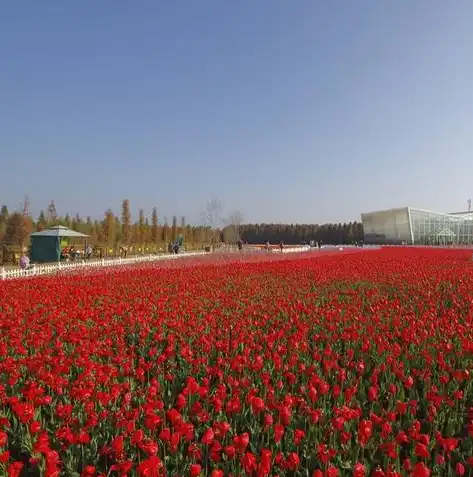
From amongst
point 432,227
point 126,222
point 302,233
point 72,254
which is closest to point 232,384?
point 72,254

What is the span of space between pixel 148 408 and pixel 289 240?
113 m

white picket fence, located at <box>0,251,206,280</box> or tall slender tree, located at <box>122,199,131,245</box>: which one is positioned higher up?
tall slender tree, located at <box>122,199,131,245</box>

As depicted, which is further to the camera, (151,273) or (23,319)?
(151,273)

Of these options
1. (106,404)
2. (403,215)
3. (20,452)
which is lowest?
(20,452)

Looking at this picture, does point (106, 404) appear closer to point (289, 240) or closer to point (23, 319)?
point (23, 319)

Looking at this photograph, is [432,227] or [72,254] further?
[432,227]


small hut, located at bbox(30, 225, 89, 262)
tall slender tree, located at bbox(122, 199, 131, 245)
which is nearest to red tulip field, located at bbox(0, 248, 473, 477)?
small hut, located at bbox(30, 225, 89, 262)

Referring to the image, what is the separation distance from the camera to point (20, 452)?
10.7 ft

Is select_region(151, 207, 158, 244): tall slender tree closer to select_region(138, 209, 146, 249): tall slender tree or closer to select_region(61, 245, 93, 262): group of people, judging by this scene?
select_region(138, 209, 146, 249): tall slender tree

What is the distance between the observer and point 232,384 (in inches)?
148

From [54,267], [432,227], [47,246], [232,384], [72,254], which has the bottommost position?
[232,384]

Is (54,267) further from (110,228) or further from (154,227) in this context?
(154,227)

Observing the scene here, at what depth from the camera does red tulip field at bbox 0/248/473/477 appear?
2.84m

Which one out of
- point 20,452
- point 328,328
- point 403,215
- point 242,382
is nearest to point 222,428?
point 242,382
